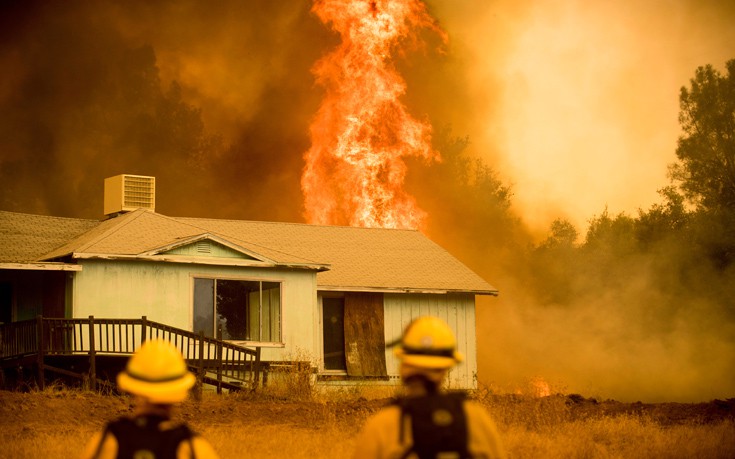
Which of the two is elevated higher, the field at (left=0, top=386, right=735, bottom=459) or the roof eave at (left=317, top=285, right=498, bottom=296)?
the roof eave at (left=317, top=285, right=498, bottom=296)

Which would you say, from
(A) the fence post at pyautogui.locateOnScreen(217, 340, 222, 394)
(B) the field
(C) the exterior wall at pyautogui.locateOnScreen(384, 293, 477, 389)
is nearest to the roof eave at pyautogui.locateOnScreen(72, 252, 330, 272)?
(A) the fence post at pyautogui.locateOnScreen(217, 340, 222, 394)

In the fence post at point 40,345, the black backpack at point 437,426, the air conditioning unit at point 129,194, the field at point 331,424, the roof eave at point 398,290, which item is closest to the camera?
the black backpack at point 437,426

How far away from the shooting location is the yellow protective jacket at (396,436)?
5594 millimetres

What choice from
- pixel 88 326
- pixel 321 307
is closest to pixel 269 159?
pixel 321 307

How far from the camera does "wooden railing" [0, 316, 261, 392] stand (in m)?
21.7

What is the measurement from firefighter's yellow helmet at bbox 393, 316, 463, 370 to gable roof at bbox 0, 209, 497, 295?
18314 mm

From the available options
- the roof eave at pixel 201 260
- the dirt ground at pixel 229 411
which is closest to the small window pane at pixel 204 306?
the roof eave at pixel 201 260

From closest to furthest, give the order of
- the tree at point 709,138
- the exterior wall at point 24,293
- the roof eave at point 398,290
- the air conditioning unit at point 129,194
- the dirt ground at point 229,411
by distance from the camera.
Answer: the dirt ground at point 229,411
the exterior wall at point 24,293
the roof eave at point 398,290
the air conditioning unit at point 129,194
the tree at point 709,138

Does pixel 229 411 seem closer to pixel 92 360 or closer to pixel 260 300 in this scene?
pixel 92 360

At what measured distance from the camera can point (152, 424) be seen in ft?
18.8

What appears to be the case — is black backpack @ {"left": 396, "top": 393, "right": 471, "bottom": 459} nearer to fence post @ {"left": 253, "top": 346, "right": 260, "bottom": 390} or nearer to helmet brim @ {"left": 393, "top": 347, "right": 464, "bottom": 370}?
helmet brim @ {"left": 393, "top": 347, "right": 464, "bottom": 370}

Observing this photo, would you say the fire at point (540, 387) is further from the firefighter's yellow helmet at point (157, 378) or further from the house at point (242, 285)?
the firefighter's yellow helmet at point (157, 378)

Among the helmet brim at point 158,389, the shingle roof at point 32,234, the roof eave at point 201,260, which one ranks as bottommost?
the helmet brim at point 158,389

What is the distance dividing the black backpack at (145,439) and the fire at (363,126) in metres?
32.2
